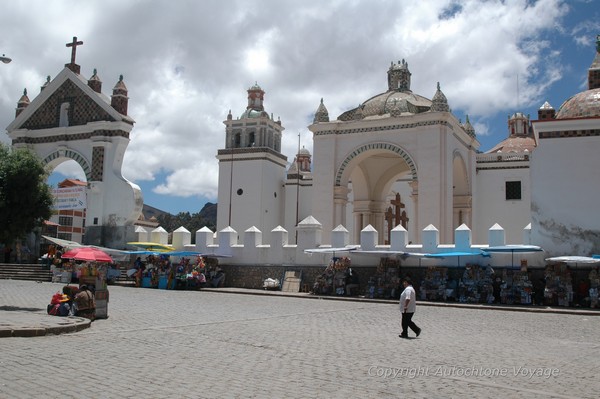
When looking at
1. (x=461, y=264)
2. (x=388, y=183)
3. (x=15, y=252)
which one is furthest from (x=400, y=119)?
(x=15, y=252)

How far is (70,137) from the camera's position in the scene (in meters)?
26.1

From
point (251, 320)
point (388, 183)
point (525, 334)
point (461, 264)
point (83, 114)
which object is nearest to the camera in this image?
point (525, 334)

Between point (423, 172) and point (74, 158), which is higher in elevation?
point (74, 158)

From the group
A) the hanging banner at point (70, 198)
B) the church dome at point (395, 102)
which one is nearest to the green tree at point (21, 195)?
the hanging banner at point (70, 198)

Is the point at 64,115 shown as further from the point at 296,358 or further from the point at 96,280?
the point at 296,358

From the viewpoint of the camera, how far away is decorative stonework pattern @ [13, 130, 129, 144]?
82.5 feet

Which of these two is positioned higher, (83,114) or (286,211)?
(83,114)

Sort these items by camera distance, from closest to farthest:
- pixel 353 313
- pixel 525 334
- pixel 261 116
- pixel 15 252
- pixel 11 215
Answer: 1. pixel 525 334
2. pixel 353 313
3. pixel 11 215
4. pixel 15 252
5. pixel 261 116

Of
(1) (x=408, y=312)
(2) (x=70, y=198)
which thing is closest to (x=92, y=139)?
(2) (x=70, y=198)

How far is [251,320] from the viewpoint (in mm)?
11078

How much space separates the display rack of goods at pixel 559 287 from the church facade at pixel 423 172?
0.81 meters

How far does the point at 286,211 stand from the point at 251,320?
2475cm

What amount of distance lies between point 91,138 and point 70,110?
80.0 inches

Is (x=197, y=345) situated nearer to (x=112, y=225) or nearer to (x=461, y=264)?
(x=461, y=264)
